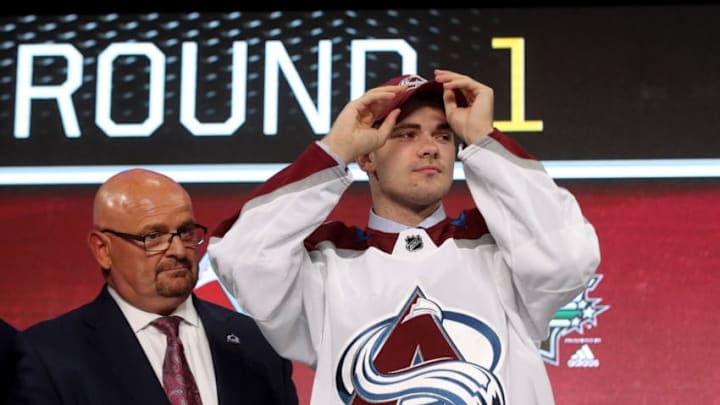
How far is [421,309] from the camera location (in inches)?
87.7

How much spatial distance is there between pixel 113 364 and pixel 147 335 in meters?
0.13

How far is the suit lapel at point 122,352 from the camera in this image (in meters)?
2.52

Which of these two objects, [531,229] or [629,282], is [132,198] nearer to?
[531,229]

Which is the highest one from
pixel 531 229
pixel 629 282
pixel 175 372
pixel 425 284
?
pixel 531 229

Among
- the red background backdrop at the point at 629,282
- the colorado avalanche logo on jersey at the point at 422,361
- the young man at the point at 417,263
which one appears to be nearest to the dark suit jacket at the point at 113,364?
the young man at the point at 417,263

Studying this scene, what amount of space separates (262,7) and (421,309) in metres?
1.75

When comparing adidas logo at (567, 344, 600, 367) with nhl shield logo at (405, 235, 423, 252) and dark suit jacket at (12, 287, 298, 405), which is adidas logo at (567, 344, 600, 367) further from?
nhl shield logo at (405, 235, 423, 252)

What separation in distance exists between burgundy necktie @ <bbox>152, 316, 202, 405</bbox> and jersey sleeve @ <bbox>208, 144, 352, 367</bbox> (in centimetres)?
34

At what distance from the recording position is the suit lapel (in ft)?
8.25

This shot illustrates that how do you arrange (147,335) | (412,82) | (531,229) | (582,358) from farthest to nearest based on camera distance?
(582,358), (147,335), (412,82), (531,229)

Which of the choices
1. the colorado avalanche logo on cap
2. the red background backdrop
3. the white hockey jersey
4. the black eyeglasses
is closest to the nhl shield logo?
the white hockey jersey

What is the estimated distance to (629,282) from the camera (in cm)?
345

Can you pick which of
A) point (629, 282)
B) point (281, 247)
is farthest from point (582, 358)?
point (281, 247)

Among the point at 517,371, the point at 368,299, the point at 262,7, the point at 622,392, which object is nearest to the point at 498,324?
the point at 517,371
